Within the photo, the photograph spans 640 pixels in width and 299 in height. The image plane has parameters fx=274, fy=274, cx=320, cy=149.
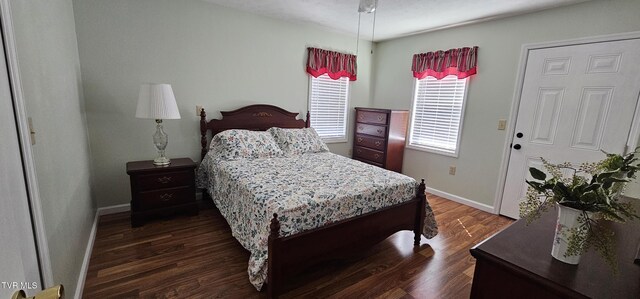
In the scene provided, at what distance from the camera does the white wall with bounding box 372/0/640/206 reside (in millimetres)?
2582

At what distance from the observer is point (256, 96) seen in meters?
3.59

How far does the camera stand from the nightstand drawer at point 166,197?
2.66 meters

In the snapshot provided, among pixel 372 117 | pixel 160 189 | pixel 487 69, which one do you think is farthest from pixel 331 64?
pixel 160 189

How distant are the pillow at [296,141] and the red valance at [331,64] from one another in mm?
949

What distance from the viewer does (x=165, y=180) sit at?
274 cm

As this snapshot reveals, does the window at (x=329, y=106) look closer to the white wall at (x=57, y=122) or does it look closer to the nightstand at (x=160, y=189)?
the nightstand at (x=160, y=189)

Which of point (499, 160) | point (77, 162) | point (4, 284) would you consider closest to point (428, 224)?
point (499, 160)

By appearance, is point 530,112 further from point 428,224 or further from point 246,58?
point 246,58

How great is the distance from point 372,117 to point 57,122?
3.49 metres

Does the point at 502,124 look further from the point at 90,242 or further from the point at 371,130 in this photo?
the point at 90,242

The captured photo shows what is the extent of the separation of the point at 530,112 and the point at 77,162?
4.26 meters

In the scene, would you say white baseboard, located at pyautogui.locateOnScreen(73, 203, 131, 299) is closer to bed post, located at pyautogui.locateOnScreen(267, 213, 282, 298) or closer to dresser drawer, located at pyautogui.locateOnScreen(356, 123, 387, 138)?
bed post, located at pyautogui.locateOnScreen(267, 213, 282, 298)

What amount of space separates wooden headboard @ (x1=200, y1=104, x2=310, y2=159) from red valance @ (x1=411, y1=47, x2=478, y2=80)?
1.75 m

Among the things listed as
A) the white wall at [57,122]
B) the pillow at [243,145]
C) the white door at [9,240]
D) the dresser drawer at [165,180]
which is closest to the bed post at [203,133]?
the pillow at [243,145]
